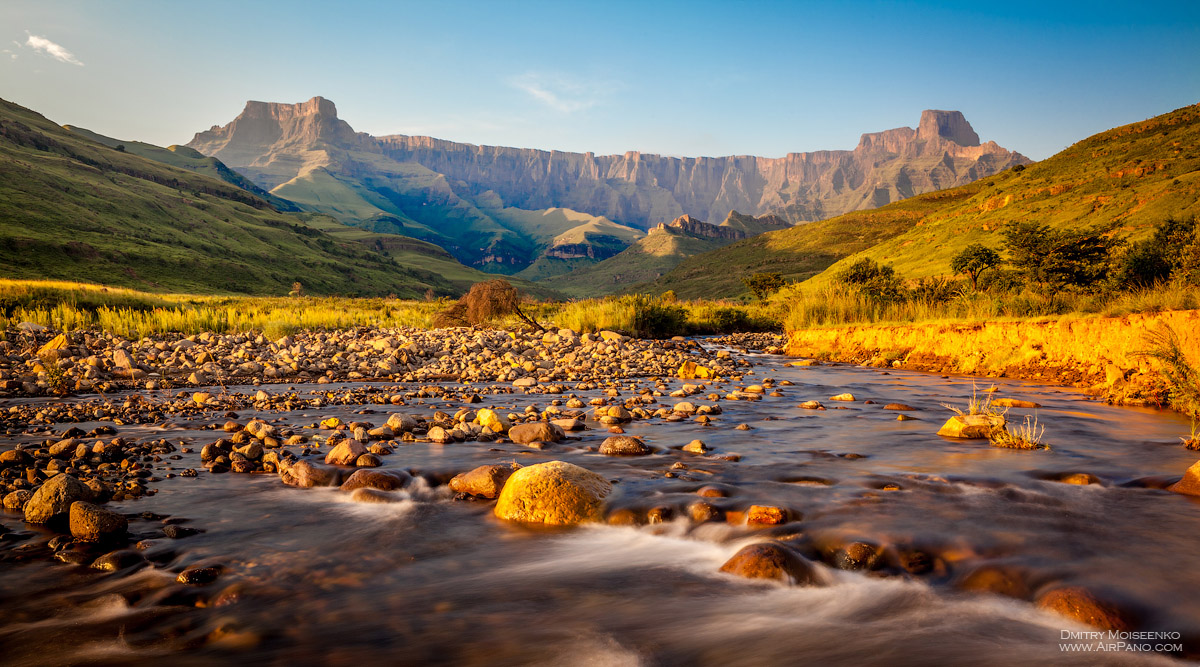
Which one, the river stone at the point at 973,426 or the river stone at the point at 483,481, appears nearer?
the river stone at the point at 483,481

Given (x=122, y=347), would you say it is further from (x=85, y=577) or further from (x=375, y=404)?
(x=85, y=577)

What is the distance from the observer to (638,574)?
4465 mm

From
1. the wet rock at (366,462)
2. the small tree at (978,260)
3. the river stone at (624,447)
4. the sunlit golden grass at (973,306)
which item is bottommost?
the wet rock at (366,462)

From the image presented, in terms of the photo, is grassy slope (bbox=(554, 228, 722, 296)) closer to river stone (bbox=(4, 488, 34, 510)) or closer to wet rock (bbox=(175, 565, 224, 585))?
river stone (bbox=(4, 488, 34, 510))

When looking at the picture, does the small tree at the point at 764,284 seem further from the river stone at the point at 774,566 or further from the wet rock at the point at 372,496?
the river stone at the point at 774,566

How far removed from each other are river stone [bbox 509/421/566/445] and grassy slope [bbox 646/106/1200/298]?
182ft

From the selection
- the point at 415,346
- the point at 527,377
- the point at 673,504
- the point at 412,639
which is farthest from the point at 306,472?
the point at 415,346

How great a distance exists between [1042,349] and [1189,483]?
327 inches

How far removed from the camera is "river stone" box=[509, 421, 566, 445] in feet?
26.3

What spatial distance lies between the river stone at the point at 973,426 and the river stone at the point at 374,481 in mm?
7013

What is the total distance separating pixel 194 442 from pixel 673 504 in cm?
642

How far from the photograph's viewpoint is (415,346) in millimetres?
16891

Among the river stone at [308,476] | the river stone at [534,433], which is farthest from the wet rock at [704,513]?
the river stone at [308,476]

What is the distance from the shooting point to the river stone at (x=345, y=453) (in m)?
6.80
